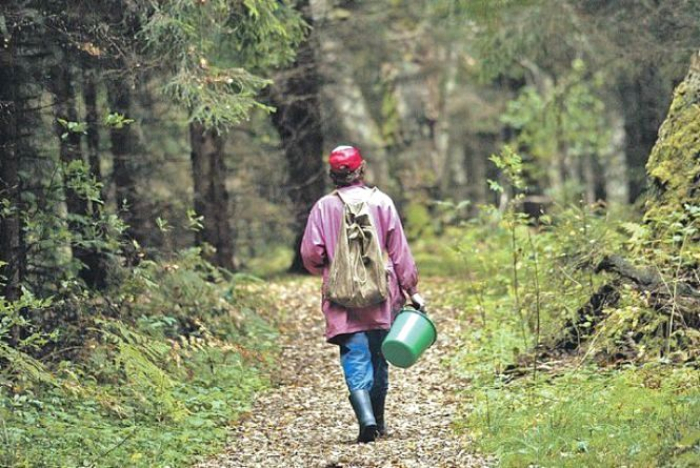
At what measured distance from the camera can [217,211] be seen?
14445 mm

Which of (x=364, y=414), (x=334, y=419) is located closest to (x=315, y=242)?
(x=364, y=414)

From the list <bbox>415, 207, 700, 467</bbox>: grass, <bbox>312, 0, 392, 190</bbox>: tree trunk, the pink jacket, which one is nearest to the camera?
<bbox>415, 207, 700, 467</bbox>: grass

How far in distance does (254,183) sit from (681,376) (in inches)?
406

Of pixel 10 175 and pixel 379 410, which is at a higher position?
pixel 10 175

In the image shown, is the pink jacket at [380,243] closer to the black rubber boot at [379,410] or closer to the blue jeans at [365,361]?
the blue jeans at [365,361]

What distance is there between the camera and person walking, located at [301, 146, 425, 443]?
7.54m

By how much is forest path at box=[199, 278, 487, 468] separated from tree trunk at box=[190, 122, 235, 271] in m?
2.48

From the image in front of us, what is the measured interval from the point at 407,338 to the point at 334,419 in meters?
1.62

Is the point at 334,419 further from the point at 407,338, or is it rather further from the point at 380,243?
the point at 380,243

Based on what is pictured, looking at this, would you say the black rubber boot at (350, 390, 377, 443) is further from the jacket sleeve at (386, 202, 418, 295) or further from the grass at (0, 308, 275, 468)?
the grass at (0, 308, 275, 468)

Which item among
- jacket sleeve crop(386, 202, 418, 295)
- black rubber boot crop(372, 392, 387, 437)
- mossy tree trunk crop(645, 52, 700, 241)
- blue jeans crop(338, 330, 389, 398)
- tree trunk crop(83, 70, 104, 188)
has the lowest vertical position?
black rubber boot crop(372, 392, 387, 437)

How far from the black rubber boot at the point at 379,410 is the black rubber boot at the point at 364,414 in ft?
1.01

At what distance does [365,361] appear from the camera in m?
7.61

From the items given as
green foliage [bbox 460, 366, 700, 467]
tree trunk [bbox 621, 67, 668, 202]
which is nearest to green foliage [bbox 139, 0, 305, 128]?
green foliage [bbox 460, 366, 700, 467]
